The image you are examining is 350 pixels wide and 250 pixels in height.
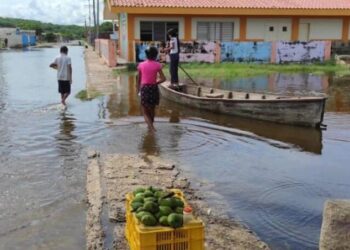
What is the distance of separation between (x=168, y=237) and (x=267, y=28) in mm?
25850

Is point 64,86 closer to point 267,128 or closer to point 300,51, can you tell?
point 267,128

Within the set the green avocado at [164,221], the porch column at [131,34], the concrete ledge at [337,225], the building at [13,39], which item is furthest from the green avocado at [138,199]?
the building at [13,39]

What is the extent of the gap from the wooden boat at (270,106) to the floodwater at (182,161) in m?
0.20

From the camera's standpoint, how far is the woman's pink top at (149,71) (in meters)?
9.10

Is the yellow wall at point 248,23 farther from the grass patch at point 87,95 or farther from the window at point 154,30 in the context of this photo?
the grass patch at point 87,95

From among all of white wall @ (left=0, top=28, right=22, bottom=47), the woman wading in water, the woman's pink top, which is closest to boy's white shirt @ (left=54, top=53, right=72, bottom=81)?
the woman wading in water

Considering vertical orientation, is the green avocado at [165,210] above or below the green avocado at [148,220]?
above

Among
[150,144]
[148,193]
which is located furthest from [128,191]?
[150,144]

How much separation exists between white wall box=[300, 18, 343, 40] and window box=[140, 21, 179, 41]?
837 cm

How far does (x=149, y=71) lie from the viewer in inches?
359

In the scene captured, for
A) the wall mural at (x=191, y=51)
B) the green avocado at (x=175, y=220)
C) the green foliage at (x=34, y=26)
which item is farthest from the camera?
the green foliage at (x=34, y=26)

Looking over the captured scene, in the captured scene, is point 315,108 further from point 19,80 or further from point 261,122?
point 19,80

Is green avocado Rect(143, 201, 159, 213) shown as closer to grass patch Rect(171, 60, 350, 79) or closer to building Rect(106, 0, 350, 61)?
grass patch Rect(171, 60, 350, 79)

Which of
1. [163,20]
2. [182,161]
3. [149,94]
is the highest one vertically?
[163,20]
